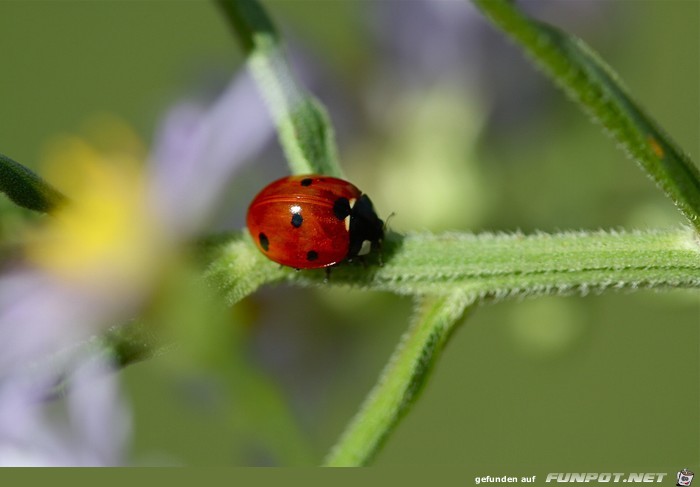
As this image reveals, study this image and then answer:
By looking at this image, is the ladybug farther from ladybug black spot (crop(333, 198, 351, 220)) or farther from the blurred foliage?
the blurred foliage

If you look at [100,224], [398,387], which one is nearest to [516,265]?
[398,387]

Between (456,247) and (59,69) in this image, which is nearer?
(456,247)

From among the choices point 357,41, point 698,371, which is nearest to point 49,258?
point 357,41

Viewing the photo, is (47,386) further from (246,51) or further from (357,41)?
(357,41)

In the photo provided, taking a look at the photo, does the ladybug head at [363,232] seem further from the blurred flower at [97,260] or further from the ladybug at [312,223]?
the blurred flower at [97,260]

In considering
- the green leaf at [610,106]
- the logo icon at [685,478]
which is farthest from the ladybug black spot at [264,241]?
the logo icon at [685,478]

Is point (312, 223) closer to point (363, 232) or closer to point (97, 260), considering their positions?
point (363, 232)

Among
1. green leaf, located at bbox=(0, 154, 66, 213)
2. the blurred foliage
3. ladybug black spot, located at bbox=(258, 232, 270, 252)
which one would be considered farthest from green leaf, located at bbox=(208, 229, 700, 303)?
the blurred foliage
